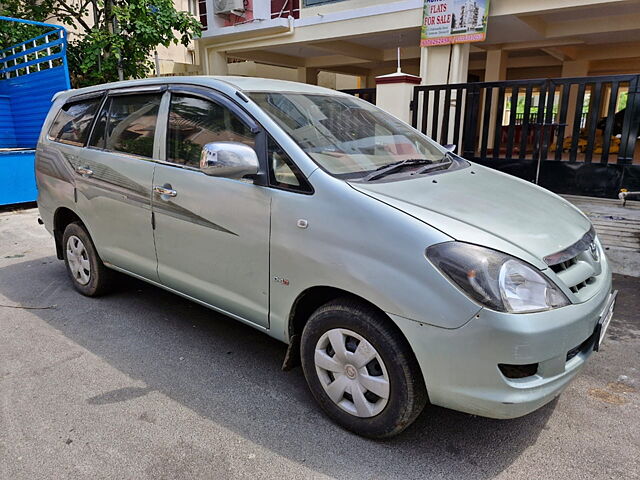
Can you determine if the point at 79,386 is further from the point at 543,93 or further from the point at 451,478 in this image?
the point at 543,93

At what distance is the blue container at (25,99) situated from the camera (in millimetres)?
8234

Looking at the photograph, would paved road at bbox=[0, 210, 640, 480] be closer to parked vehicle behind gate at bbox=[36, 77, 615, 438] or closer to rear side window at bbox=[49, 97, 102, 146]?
parked vehicle behind gate at bbox=[36, 77, 615, 438]

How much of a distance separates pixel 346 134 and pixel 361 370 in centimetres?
147

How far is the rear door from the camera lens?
3520 mm

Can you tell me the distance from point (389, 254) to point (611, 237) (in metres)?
4.13

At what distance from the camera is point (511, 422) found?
2662 millimetres

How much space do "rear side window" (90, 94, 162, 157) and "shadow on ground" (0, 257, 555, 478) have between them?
1.37 m

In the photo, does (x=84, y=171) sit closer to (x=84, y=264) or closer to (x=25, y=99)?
(x=84, y=264)

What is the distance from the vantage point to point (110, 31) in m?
10.5

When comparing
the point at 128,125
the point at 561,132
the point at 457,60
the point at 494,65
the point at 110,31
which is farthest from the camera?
the point at 494,65

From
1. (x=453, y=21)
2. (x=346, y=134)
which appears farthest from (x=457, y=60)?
(x=346, y=134)

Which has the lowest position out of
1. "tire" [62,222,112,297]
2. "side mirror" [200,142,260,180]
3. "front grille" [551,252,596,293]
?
"tire" [62,222,112,297]

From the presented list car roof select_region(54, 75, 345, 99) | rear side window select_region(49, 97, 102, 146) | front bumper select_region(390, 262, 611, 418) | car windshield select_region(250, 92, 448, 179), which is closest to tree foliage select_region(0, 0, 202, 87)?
rear side window select_region(49, 97, 102, 146)

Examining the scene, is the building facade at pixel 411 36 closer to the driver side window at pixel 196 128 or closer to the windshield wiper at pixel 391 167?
the windshield wiper at pixel 391 167
